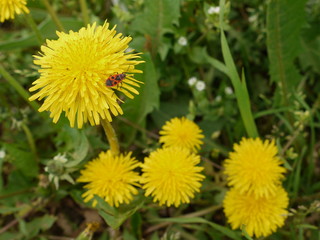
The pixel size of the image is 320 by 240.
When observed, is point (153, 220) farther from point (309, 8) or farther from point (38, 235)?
point (309, 8)

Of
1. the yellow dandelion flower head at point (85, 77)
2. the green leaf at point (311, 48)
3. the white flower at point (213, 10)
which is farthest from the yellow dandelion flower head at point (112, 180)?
the green leaf at point (311, 48)

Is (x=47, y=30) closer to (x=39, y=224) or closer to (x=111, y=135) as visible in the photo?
(x=111, y=135)

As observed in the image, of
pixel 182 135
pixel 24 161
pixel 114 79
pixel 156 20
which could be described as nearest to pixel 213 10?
pixel 156 20

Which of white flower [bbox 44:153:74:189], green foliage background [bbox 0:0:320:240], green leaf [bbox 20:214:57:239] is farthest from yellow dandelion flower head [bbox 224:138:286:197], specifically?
green leaf [bbox 20:214:57:239]

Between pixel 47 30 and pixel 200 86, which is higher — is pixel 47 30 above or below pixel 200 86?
above

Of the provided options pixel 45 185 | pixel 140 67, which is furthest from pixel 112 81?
pixel 45 185

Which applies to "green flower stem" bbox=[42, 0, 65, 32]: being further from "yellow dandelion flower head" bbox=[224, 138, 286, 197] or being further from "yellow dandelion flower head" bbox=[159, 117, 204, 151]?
"yellow dandelion flower head" bbox=[224, 138, 286, 197]
